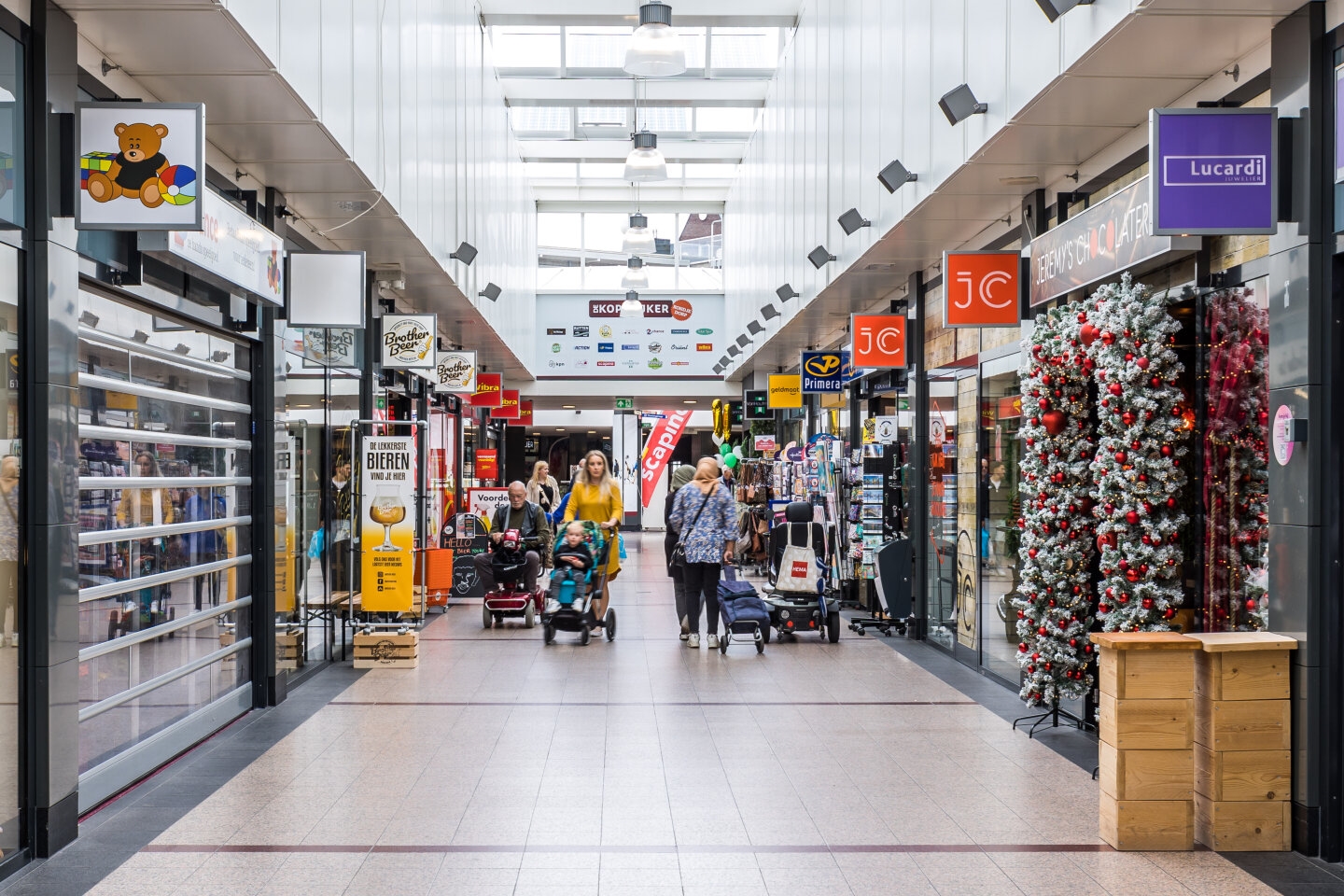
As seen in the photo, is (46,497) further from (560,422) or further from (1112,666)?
(560,422)

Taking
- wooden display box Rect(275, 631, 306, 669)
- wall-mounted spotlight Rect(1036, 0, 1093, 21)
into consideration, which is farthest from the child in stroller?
wall-mounted spotlight Rect(1036, 0, 1093, 21)

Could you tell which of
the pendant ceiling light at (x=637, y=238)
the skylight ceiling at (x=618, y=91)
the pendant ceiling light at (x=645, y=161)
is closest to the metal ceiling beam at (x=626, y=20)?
the skylight ceiling at (x=618, y=91)

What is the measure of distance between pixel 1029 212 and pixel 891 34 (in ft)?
7.25

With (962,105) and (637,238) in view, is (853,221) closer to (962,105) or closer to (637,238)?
(962,105)

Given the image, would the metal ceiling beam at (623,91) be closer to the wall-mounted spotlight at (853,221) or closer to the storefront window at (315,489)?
the wall-mounted spotlight at (853,221)

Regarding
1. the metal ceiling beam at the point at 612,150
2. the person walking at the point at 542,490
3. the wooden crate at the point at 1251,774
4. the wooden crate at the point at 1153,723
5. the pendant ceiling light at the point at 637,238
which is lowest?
the wooden crate at the point at 1251,774

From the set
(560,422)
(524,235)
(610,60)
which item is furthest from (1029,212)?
(560,422)

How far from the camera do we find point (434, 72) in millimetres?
11594

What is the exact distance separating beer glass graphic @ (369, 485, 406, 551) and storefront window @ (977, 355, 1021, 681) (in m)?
4.64

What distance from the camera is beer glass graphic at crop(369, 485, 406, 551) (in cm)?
1038

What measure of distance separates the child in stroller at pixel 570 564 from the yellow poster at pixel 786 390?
772 cm

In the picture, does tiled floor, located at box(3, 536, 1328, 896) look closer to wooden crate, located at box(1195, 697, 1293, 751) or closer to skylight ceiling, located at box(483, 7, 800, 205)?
wooden crate, located at box(1195, 697, 1293, 751)

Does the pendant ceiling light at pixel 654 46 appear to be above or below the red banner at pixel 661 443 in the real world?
above

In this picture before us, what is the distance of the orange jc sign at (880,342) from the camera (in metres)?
11.7
